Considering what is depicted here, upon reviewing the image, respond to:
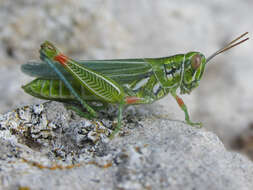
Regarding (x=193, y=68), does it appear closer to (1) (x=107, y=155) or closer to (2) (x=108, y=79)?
(2) (x=108, y=79)

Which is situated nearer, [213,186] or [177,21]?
[213,186]

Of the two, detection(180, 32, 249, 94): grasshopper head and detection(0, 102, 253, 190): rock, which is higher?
detection(180, 32, 249, 94): grasshopper head

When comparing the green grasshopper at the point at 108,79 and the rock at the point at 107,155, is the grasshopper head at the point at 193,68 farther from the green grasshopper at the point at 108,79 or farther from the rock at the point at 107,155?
the rock at the point at 107,155

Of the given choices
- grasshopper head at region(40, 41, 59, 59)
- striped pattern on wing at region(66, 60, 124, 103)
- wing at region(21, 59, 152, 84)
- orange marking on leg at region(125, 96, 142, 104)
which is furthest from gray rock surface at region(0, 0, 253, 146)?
orange marking on leg at region(125, 96, 142, 104)

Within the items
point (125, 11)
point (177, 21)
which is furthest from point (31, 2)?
point (177, 21)

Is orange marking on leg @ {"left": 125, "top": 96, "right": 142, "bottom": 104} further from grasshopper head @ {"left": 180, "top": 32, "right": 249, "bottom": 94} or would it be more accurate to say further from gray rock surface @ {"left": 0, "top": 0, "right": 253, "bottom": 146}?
gray rock surface @ {"left": 0, "top": 0, "right": 253, "bottom": 146}

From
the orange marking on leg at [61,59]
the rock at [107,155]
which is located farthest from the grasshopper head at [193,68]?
the orange marking on leg at [61,59]

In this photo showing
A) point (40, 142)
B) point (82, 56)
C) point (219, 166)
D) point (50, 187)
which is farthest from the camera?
point (82, 56)

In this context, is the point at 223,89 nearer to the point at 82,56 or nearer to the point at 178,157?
the point at 82,56
